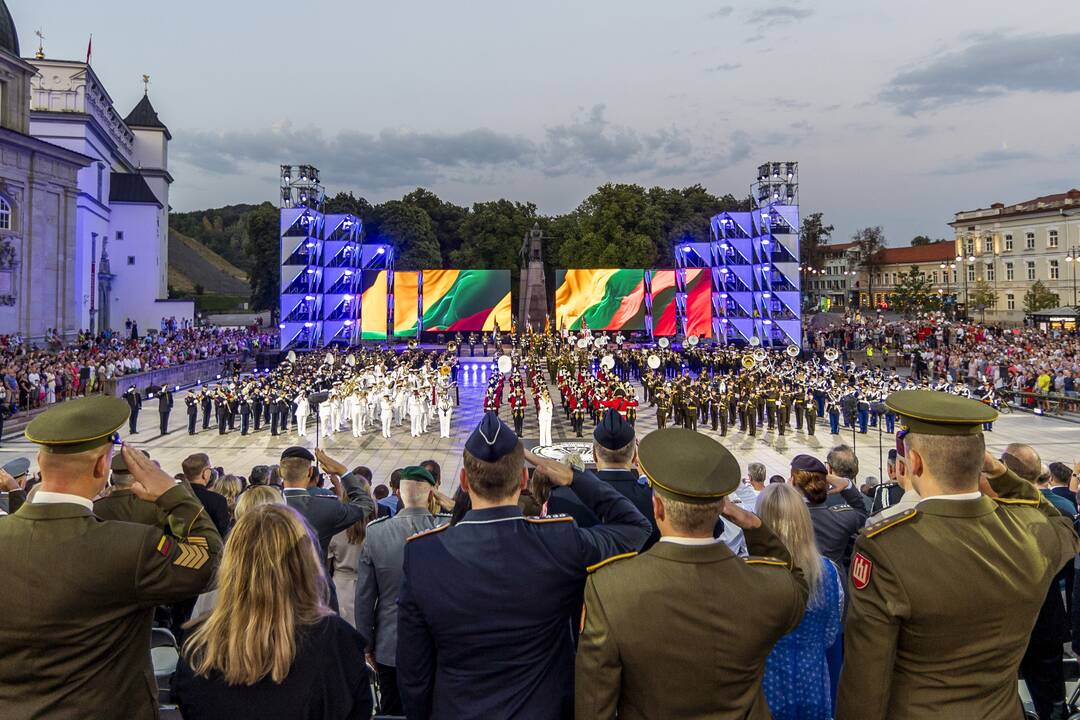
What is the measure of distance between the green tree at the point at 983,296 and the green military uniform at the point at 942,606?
214 ft

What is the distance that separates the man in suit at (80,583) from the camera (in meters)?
2.17

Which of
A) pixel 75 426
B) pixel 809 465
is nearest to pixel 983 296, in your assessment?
pixel 809 465

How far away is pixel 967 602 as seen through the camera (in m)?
2.14

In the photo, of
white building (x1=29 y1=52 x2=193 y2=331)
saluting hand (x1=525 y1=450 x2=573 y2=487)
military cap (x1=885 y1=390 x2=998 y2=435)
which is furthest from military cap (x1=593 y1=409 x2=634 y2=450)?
white building (x1=29 y1=52 x2=193 y2=331)

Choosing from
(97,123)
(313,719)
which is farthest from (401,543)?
(97,123)

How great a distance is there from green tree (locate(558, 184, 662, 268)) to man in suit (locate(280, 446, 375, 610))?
5094cm

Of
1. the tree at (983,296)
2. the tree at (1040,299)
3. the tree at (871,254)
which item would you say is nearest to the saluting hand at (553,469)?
the tree at (1040,299)

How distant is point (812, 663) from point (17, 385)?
2418 centimetres

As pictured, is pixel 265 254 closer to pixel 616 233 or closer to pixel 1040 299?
pixel 616 233

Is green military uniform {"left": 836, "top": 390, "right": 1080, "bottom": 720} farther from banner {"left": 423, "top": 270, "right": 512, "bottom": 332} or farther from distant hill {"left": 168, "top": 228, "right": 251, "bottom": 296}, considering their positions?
distant hill {"left": 168, "top": 228, "right": 251, "bottom": 296}

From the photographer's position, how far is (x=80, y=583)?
2166 millimetres

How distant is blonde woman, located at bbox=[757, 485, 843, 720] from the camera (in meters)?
2.83

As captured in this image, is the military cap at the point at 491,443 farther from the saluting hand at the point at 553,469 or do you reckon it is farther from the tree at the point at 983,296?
the tree at the point at 983,296

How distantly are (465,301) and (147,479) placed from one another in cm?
3807
